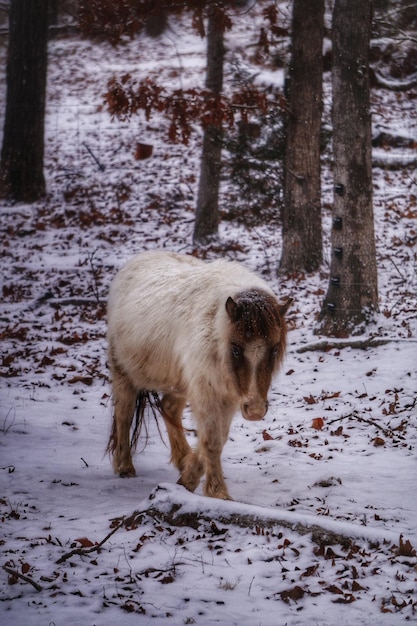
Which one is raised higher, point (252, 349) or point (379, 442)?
point (252, 349)

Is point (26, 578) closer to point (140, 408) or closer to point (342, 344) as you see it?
point (140, 408)

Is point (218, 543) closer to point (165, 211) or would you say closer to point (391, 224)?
point (391, 224)

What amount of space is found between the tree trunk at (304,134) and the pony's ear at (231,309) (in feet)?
22.5

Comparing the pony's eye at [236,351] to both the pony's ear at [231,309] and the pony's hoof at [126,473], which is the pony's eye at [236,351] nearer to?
the pony's ear at [231,309]

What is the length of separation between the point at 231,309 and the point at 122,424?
2.37 meters

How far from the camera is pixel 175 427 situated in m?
6.25

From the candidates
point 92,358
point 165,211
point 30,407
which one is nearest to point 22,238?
point 165,211

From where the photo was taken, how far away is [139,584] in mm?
3875

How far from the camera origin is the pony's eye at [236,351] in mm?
4672

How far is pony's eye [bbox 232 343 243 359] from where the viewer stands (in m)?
4.67

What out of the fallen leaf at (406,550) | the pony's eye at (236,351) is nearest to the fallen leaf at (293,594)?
the fallen leaf at (406,550)

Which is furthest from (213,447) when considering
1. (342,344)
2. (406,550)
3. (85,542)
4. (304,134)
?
(304,134)

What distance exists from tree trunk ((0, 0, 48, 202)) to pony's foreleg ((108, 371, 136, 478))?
1217 centimetres

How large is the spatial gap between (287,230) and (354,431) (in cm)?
548
